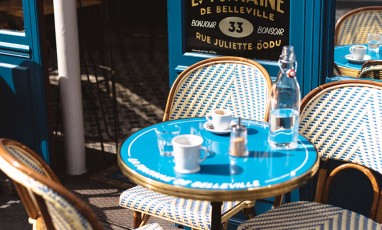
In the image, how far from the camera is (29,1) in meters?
4.16

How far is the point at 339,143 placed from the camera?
3043 millimetres

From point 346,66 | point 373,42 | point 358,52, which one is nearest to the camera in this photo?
point 346,66

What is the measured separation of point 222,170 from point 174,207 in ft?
1.74

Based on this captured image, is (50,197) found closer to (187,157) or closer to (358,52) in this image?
(187,157)

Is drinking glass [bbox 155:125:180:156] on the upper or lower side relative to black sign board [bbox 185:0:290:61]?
lower

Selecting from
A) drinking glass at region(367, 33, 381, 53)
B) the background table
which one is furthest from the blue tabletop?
drinking glass at region(367, 33, 381, 53)

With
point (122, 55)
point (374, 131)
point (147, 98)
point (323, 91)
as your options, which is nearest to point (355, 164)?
point (374, 131)

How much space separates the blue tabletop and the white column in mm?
1608

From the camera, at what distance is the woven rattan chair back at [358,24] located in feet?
15.1

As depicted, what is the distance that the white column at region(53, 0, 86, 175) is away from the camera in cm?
423

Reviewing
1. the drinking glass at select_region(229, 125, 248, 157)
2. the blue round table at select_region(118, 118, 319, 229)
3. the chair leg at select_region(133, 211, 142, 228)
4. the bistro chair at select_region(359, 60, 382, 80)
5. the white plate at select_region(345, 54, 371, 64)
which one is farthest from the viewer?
the white plate at select_region(345, 54, 371, 64)

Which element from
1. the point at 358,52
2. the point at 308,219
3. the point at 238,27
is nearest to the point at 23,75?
the point at 238,27

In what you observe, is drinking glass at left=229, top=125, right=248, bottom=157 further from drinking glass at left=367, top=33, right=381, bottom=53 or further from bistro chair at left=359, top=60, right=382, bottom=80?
drinking glass at left=367, top=33, right=381, bottom=53

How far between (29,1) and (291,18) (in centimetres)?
166
